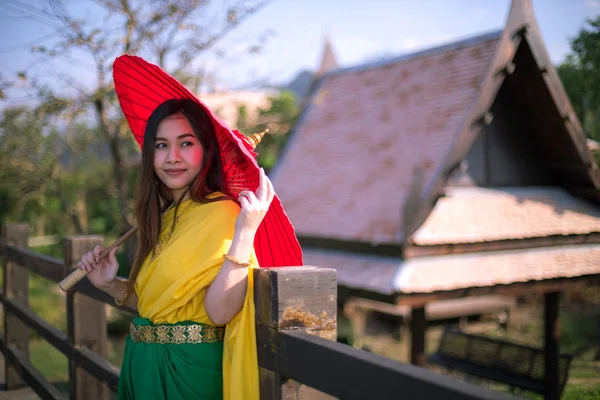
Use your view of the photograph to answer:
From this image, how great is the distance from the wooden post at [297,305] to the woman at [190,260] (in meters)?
0.09

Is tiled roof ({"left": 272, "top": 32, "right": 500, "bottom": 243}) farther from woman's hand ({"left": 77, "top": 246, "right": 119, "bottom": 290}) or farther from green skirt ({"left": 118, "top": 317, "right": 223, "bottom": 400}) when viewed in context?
green skirt ({"left": 118, "top": 317, "right": 223, "bottom": 400})

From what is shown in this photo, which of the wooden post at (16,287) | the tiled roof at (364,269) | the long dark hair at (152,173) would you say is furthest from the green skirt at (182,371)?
the tiled roof at (364,269)

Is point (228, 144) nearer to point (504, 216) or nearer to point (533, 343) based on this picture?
point (504, 216)

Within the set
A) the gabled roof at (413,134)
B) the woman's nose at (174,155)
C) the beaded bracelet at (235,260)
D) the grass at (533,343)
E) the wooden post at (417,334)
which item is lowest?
the grass at (533,343)

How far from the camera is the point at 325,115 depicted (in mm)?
8086

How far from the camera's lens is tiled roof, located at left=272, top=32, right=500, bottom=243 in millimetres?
6012

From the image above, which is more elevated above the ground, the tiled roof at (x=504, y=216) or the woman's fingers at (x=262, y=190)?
the woman's fingers at (x=262, y=190)

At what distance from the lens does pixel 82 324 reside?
2805mm

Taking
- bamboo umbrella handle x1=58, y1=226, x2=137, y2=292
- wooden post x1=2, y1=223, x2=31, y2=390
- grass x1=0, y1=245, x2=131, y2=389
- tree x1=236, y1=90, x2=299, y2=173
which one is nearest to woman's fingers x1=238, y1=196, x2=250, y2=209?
bamboo umbrella handle x1=58, y1=226, x2=137, y2=292

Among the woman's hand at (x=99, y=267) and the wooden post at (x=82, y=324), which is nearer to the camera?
the woman's hand at (x=99, y=267)

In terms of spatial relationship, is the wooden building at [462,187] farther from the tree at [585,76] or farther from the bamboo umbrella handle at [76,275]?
the bamboo umbrella handle at [76,275]

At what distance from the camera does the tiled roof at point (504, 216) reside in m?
5.72

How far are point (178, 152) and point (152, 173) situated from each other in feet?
0.50

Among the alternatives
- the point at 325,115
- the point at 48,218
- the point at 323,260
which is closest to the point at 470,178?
the point at 323,260
